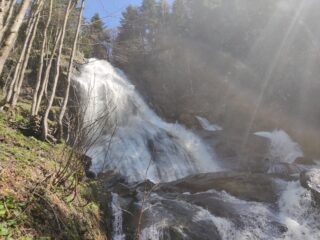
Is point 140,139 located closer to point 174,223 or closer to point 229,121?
point 229,121

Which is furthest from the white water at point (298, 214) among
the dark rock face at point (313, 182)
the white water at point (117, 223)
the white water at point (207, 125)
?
the white water at point (207, 125)

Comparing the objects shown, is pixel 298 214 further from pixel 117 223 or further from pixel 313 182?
pixel 117 223

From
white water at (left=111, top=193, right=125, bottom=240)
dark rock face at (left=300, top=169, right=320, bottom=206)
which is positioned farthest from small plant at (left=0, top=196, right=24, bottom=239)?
dark rock face at (left=300, top=169, right=320, bottom=206)

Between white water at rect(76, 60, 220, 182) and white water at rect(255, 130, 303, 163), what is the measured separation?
13.9 feet

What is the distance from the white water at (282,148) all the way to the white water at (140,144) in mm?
4251

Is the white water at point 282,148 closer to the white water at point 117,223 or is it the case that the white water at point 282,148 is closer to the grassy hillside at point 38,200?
the white water at point 117,223

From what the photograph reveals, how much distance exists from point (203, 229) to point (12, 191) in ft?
20.3

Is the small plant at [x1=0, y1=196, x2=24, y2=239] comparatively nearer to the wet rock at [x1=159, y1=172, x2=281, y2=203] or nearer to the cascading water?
the cascading water

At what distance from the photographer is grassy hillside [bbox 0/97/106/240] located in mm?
4801

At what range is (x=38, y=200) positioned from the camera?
5547 mm

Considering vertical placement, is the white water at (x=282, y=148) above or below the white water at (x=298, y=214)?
above

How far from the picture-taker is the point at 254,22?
3419 cm

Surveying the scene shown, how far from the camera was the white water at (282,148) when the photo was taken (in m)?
23.6

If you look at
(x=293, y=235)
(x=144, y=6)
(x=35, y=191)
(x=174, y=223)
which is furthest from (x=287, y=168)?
(x=144, y=6)
